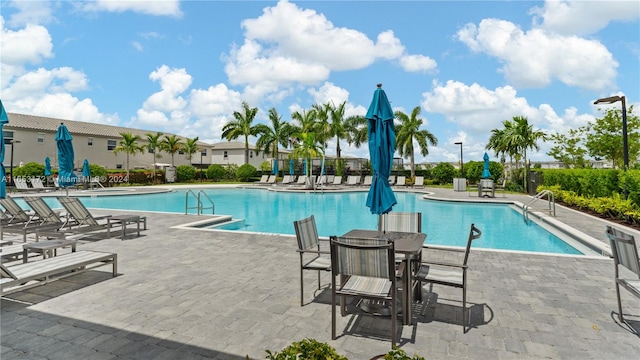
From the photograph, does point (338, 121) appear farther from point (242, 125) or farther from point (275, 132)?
point (242, 125)

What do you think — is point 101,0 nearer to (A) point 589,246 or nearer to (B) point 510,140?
(A) point 589,246

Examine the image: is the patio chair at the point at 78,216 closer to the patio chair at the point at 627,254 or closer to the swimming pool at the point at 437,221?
the swimming pool at the point at 437,221

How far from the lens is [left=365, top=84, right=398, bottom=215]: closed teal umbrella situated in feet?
15.6

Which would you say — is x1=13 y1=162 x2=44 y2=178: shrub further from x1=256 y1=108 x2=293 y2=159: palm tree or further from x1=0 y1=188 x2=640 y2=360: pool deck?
x1=0 y1=188 x2=640 y2=360: pool deck

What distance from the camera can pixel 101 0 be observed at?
25.6 feet

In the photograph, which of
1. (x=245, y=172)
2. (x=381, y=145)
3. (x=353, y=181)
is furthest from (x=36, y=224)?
(x=245, y=172)

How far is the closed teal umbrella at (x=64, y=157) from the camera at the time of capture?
11609 millimetres

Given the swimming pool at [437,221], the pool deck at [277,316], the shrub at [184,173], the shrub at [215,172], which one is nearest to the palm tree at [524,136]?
the swimming pool at [437,221]

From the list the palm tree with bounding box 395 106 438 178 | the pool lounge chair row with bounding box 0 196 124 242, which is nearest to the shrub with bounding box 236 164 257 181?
the palm tree with bounding box 395 106 438 178

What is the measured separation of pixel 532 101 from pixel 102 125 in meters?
47.9

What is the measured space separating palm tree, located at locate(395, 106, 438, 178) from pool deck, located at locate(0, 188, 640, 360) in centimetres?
2759

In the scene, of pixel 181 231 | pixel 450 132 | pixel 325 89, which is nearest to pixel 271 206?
pixel 181 231

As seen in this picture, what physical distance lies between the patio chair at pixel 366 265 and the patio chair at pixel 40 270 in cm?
354

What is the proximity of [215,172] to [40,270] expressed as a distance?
3547 centimetres
